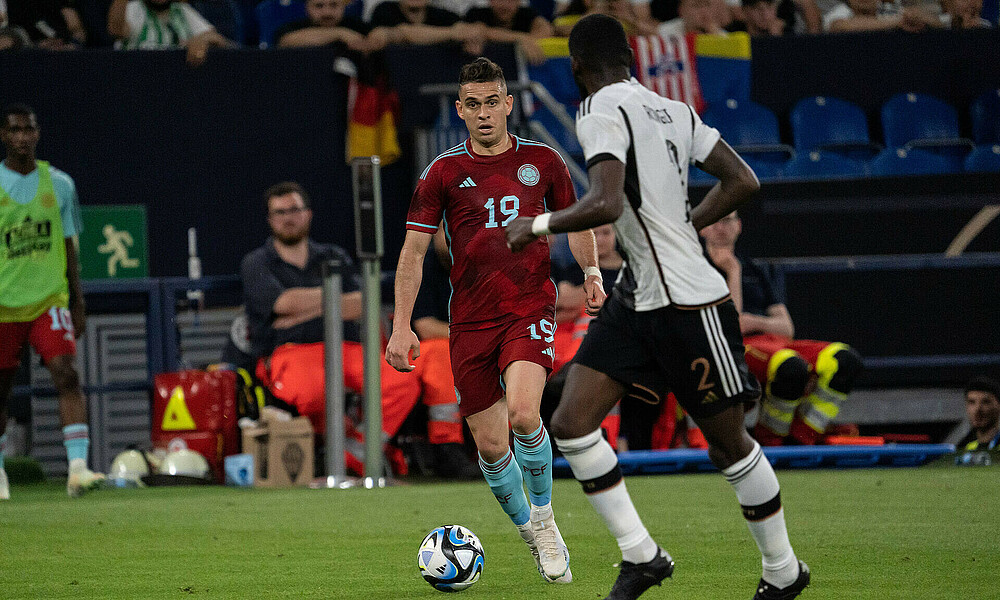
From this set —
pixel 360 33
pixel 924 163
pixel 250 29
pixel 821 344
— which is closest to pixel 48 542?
pixel 821 344

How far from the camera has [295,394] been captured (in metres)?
9.22

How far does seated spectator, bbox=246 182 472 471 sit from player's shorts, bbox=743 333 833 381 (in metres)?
2.47

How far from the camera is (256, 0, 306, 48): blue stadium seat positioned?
13.1m

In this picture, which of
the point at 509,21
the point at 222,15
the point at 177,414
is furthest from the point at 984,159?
the point at 177,414

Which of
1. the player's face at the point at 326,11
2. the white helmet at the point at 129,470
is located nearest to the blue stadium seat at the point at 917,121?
the player's face at the point at 326,11

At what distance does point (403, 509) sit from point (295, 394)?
89.2 inches

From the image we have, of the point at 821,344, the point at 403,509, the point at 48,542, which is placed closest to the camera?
the point at 48,542

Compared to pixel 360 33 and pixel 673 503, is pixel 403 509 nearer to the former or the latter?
pixel 673 503

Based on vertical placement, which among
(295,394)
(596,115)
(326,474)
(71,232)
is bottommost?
(326,474)

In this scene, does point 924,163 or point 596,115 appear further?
point 924,163

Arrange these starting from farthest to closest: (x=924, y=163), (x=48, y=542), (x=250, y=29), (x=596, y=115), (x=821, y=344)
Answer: (x=250, y=29), (x=924, y=163), (x=821, y=344), (x=48, y=542), (x=596, y=115)

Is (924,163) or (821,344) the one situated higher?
(924,163)

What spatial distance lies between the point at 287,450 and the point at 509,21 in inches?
215

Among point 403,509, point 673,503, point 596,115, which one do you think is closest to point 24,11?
point 403,509
